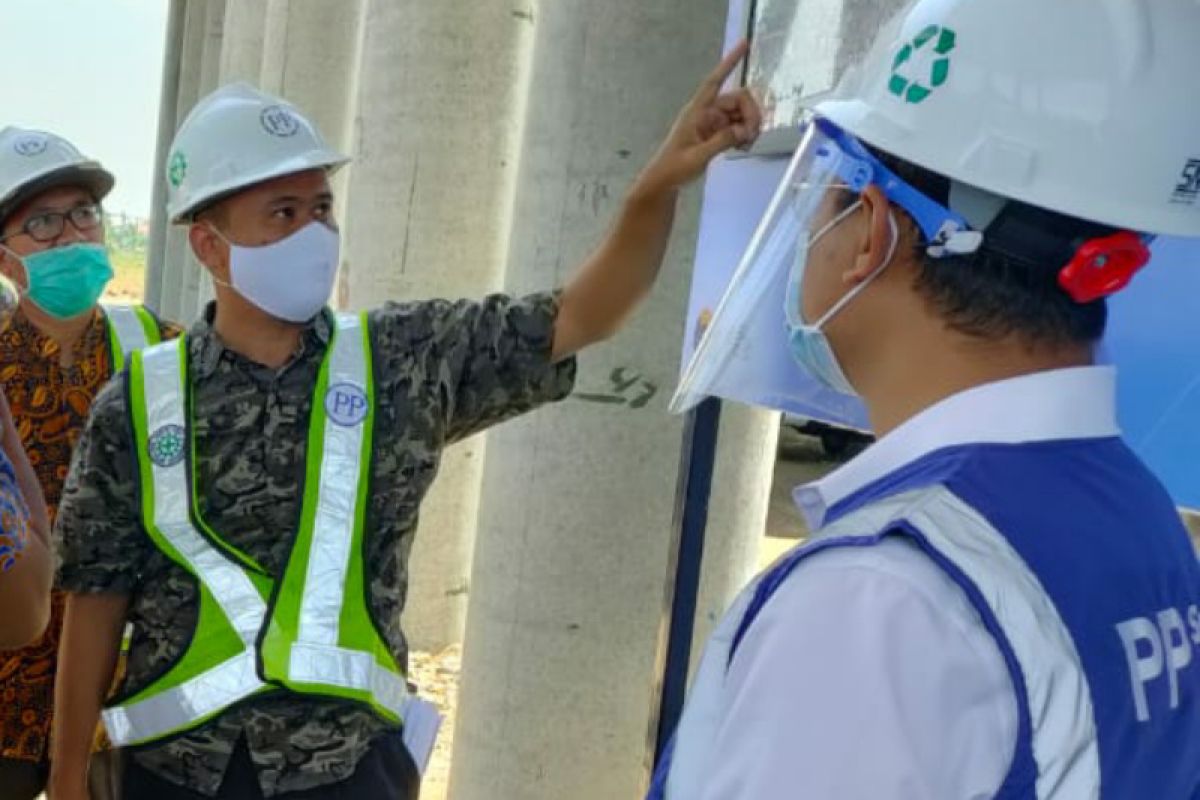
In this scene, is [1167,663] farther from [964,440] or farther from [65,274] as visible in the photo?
[65,274]

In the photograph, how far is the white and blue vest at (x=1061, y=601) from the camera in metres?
1.06

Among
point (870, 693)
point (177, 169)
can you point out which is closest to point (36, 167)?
point (177, 169)

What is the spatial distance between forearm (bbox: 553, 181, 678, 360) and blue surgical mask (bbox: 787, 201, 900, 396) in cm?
93

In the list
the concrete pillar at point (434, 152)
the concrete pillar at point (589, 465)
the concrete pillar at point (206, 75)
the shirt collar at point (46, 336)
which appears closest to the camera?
the shirt collar at point (46, 336)

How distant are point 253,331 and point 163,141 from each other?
14.8 metres

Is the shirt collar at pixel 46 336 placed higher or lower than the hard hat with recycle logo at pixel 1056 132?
lower

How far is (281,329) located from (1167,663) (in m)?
1.87

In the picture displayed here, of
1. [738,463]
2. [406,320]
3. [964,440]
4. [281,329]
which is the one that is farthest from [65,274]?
[964,440]

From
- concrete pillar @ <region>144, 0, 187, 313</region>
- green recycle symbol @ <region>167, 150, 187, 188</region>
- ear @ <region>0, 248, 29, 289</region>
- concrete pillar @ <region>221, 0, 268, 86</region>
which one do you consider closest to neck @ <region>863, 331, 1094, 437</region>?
green recycle symbol @ <region>167, 150, 187, 188</region>

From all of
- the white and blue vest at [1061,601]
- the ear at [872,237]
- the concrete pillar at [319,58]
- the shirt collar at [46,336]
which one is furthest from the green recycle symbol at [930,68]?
the concrete pillar at [319,58]

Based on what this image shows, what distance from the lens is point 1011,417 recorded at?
1.22 meters

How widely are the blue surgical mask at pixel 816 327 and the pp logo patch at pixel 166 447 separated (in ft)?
4.32

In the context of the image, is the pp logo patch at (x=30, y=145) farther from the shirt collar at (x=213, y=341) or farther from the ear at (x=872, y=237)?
the ear at (x=872, y=237)

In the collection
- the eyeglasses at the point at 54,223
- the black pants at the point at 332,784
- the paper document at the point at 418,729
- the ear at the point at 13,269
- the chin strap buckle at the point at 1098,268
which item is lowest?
the black pants at the point at 332,784
